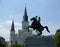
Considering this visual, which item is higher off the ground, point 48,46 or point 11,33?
point 11,33

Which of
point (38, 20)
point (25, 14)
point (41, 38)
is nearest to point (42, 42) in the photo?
point (41, 38)

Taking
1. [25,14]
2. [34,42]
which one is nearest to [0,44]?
[34,42]

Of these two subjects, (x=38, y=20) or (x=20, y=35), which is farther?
(x=20, y=35)

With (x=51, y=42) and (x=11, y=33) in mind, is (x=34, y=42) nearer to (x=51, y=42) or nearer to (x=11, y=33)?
(x=51, y=42)

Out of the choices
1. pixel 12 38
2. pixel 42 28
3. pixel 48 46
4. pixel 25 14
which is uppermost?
pixel 25 14

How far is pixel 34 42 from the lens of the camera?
3325 centimetres

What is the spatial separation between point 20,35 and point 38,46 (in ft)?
271

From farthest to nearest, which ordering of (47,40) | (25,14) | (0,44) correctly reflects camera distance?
1. (25,14)
2. (0,44)
3. (47,40)

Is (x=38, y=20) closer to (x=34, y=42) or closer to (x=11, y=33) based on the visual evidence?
(x=34, y=42)

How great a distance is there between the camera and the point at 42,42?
33.2m

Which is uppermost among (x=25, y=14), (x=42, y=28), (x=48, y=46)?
(x=25, y=14)

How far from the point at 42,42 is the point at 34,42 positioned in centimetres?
98

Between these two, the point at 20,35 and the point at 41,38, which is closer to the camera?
the point at 41,38

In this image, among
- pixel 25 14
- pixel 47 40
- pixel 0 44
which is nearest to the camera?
pixel 47 40
